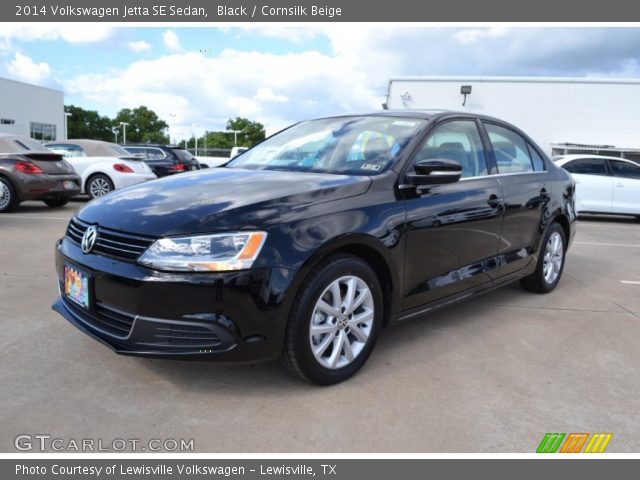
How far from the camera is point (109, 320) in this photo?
270 cm

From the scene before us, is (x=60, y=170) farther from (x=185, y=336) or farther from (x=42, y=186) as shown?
(x=185, y=336)

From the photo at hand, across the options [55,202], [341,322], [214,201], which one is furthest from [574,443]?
[55,202]

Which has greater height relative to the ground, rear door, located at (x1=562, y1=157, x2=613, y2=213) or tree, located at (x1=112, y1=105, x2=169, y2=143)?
tree, located at (x1=112, y1=105, x2=169, y2=143)

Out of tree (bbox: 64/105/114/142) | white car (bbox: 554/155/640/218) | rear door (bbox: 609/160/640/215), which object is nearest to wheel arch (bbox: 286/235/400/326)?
white car (bbox: 554/155/640/218)

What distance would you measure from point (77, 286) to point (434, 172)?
83.4 inches

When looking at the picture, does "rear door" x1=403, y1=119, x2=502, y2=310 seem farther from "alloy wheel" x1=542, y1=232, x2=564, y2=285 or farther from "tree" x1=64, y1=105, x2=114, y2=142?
"tree" x1=64, y1=105, x2=114, y2=142

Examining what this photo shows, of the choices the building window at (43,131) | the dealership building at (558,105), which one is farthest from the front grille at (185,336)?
the building window at (43,131)

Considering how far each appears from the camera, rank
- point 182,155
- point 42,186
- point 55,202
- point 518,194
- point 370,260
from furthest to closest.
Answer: point 182,155 → point 55,202 → point 42,186 → point 518,194 → point 370,260

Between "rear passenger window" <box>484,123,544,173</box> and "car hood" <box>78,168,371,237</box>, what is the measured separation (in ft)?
5.23

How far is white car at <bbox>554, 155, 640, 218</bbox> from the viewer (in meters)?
11.4

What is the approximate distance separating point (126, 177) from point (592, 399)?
405 inches

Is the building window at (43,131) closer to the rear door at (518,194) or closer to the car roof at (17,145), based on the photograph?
the car roof at (17,145)

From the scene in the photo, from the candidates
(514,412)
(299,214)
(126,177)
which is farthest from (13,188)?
(514,412)

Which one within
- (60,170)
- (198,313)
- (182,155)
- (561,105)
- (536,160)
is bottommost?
(198,313)
